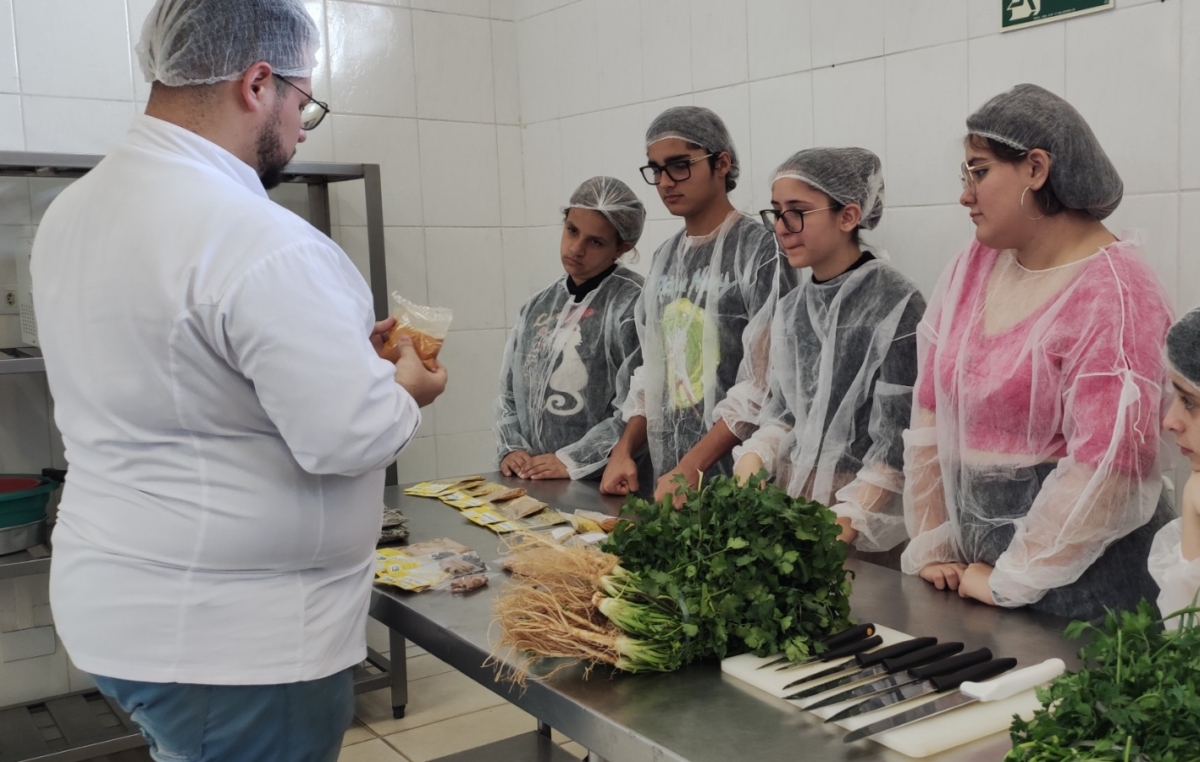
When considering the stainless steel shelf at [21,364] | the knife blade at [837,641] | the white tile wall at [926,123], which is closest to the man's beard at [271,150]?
the knife blade at [837,641]

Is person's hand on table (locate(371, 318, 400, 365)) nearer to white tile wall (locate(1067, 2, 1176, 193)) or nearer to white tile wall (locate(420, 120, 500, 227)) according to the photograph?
white tile wall (locate(1067, 2, 1176, 193))

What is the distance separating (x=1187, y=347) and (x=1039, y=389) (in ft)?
1.00

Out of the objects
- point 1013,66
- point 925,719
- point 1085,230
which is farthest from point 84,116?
point 925,719

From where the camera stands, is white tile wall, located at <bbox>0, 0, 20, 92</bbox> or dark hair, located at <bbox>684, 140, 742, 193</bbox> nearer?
dark hair, located at <bbox>684, 140, 742, 193</bbox>

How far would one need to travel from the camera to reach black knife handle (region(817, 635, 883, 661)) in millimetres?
1390

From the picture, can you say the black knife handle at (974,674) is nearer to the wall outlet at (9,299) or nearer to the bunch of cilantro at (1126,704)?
the bunch of cilantro at (1126,704)

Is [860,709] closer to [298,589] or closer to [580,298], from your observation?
[298,589]

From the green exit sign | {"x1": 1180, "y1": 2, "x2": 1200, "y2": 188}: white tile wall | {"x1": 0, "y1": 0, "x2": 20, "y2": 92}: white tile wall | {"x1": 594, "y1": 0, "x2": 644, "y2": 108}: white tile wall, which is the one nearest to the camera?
{"x1": 1180, "y1": 2, "x2": 1200, "y2": 188}: white tile wall

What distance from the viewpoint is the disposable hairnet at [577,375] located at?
9.65ft

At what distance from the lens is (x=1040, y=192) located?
5.87 feet

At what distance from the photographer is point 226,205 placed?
1373mm

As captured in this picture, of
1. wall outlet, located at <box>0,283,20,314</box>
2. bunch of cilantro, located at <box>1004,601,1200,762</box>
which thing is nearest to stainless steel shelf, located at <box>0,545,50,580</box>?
wall outlet, located at <box>0,283,20,314</box>

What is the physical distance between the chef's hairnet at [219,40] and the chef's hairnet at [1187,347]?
1289mm

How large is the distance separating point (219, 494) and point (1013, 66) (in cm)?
193
